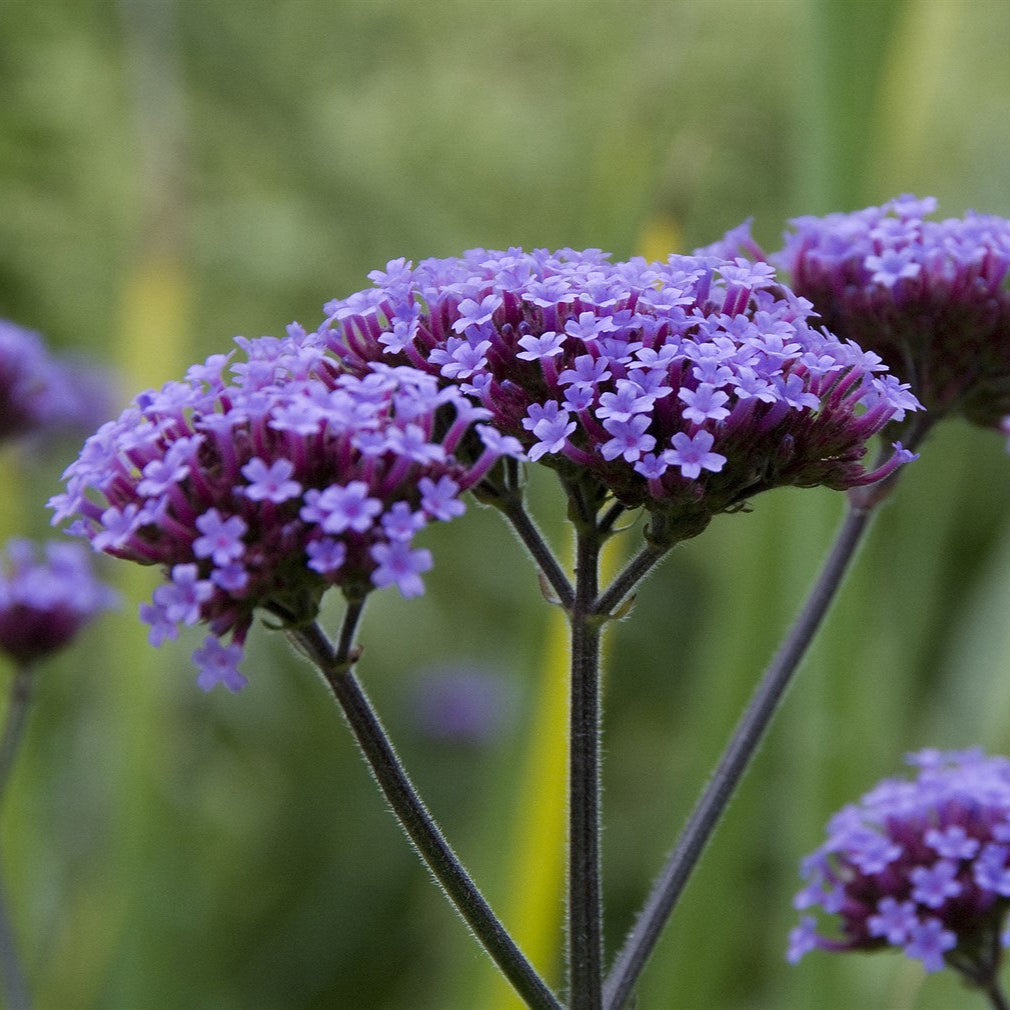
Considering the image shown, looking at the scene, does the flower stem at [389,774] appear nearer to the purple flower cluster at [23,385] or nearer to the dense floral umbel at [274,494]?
the dense floral umbel at [274,494]

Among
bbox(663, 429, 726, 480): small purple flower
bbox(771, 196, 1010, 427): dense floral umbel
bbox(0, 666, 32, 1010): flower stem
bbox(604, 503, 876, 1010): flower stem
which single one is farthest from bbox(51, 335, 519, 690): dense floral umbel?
bbox(0, 666, 32, 1010): flower stem

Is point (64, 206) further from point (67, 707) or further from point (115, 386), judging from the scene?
point (67, 707)

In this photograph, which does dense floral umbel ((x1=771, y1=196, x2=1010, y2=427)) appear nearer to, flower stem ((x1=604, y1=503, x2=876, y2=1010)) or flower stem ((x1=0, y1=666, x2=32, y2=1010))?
flower stem ((x1=604, y1=503, x2=876, y2=1010))

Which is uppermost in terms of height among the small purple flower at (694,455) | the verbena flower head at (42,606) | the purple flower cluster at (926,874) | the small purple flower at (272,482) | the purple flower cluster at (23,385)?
the purple flower cluster at (23,385)

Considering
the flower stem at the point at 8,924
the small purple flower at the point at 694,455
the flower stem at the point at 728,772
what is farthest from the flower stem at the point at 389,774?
the flower stem at the point at 8,924

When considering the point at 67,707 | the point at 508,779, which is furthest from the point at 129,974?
the point at 67,707

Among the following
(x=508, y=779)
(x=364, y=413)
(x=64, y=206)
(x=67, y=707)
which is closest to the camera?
(x=364, y=413)
